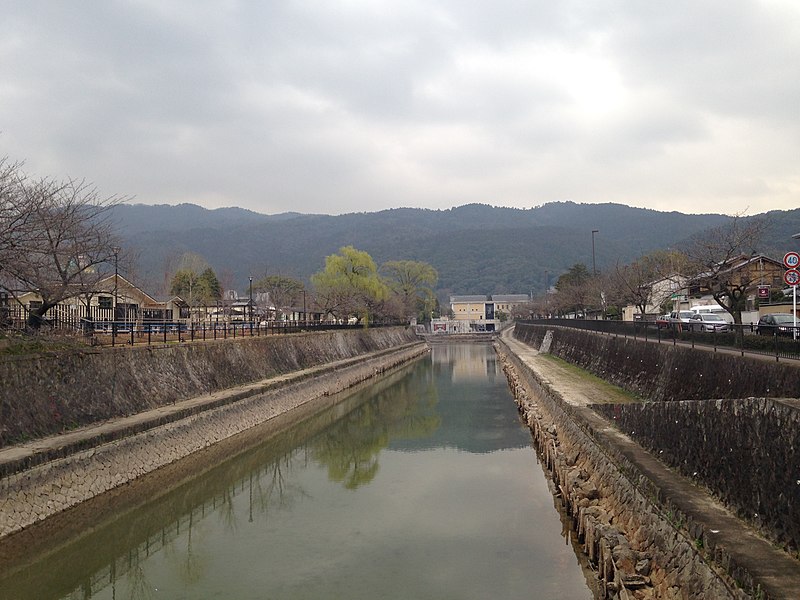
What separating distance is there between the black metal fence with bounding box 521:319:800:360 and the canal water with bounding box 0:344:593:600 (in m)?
6.26

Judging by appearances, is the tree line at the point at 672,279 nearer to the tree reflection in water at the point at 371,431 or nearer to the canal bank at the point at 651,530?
the canal bank at the point at 651,530

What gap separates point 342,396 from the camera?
3678cm

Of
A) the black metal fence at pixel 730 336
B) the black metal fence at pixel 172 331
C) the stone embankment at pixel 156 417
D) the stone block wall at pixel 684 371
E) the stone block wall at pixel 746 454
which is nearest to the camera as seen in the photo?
the stone block wall at pixel 746 454

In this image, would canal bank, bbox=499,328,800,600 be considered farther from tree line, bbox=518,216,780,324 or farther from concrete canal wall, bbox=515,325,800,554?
tree line, bbox=518,216,780,324

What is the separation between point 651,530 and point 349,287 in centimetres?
5864

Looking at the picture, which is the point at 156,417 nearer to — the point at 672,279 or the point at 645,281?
the point at 672,279

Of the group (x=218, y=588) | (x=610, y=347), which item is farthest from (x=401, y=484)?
(x=610, y=347)

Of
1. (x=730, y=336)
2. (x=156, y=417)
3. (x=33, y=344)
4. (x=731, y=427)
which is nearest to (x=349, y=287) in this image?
(x=156, y=417)

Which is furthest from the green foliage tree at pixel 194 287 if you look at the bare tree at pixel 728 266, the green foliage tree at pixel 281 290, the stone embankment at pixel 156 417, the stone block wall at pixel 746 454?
the stone block wall at pixel 746 454

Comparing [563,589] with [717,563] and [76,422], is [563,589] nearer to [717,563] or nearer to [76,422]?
[717,563]

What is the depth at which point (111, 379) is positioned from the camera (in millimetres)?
18156

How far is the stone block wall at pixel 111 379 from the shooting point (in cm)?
1429

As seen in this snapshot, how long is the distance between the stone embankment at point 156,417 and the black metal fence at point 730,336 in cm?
1504

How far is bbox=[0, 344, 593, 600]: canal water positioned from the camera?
10.8 m
